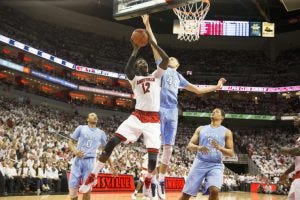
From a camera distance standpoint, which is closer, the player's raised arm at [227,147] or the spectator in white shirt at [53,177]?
the player's raised arm at [227,147]

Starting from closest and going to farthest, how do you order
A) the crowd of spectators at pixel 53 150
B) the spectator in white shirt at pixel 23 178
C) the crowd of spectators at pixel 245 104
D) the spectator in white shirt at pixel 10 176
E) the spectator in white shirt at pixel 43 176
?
the spectator in white shirt at pixel 10 176 < the spectator in white shirt at pixel 23 178 < the crowd of spectators at pixel 53 150 < the spectator in white shirt at pixel 43 176 < the crowd of spectators at pixel 245 104

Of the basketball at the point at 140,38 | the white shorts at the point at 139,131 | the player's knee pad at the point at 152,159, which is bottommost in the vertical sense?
the player's knee pad at the point at 152,159

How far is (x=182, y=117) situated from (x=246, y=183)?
46.0ft

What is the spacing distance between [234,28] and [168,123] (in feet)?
91.6

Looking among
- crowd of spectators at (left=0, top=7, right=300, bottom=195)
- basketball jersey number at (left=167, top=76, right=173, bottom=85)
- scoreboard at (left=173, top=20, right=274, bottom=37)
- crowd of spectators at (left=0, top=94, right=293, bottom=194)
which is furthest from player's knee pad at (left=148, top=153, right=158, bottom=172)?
scoreboard at (left=173, top=20, right=274, bottom=37)

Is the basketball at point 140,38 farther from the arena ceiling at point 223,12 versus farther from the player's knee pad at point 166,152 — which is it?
the arena ceiling at point 223,12

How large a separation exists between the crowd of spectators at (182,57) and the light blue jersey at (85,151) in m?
28.9

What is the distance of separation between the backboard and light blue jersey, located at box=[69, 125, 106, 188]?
10.8 feet

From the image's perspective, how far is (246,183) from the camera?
32.4 m

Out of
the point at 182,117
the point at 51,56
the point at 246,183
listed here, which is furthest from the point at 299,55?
the point at 51,56

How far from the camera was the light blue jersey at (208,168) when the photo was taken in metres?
6.91

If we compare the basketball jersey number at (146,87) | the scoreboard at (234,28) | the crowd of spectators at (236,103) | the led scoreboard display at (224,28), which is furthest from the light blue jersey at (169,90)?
the crowd of spectators at (236,103)

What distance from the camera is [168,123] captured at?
8172 mm

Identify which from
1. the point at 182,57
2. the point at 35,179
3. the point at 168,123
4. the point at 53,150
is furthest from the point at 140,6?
the point at 182,57
